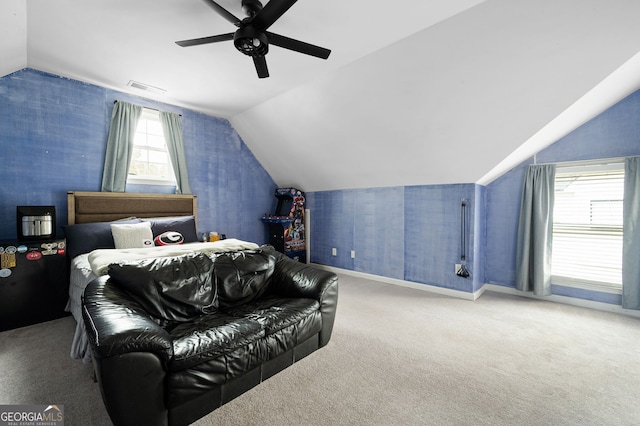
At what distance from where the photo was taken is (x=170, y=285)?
2.03m

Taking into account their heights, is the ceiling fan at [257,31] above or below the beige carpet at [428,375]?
above

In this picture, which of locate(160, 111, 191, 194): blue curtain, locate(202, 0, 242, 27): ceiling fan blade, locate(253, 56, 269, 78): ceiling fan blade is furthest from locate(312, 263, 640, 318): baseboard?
locate(202, 0, 242, 27): ceiling fan blade

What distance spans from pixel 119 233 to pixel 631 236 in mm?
5775

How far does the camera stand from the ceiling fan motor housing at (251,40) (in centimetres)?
199

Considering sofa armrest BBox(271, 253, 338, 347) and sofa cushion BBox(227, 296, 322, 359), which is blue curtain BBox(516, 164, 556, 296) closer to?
sofa armrest BBox(271, 253, 338, 347)

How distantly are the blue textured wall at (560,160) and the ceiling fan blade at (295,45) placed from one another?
3285mm

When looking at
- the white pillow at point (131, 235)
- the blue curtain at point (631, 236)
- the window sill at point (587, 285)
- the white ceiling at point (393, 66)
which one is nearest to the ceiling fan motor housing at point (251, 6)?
the white ceiling at point (393, 66)

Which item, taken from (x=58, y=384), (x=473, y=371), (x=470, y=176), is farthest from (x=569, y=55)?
(x=58, y=384)

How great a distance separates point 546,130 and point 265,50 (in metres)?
3.00

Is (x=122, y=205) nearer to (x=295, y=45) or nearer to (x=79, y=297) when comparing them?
(x=79, y=297)

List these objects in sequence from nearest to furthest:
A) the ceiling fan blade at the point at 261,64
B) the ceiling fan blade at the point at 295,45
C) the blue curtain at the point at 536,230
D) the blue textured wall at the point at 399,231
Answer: the ceiling fan blade at the point at 295,45, the ceiling fan blade at the point at 261,64, the blue curtain at the point at 536,230, the blue textured wall at the point at 399,231

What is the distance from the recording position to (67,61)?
2971 millimetres

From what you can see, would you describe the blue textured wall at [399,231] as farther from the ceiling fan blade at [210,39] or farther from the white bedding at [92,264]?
the ceiling fan blade at [210,39]

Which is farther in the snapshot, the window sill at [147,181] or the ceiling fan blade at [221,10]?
the window sill at [147,181]
